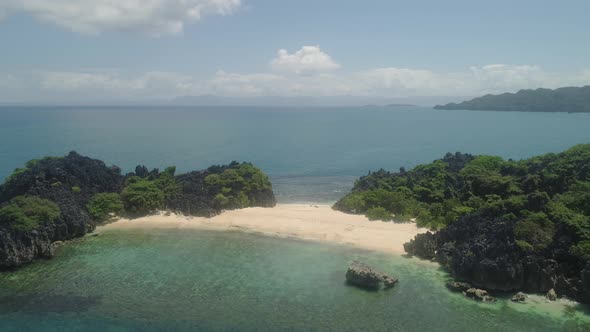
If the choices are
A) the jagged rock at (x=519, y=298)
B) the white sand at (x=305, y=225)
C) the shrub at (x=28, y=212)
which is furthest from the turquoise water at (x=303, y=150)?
the jagged rock at (x=519, y=298)

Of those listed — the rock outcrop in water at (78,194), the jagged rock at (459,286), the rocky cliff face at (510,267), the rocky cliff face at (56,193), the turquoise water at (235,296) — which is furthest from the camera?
the rock outcrop in water at (78,194)

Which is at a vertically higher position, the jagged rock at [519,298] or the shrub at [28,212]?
the shrub at [28,212]

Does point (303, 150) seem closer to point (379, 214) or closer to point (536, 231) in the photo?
point (379, 214)

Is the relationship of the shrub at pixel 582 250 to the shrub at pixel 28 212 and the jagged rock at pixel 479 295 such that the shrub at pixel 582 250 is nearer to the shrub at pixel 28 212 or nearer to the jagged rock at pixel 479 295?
the jagged rock at pixel 479 295

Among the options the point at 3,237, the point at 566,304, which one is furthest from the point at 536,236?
the point at 3,237

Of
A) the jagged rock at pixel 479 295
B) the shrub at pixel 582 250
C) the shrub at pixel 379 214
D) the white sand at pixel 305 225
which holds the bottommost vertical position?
the jagged rock at pixel 479 295
